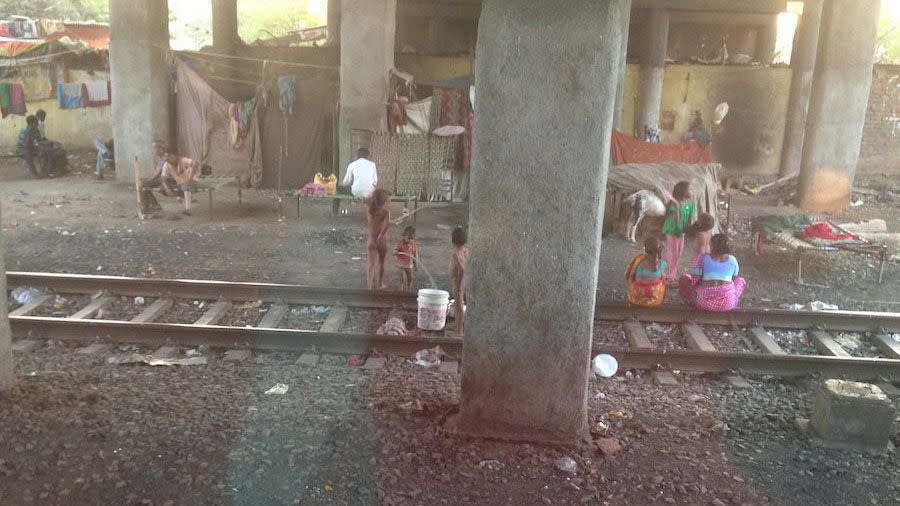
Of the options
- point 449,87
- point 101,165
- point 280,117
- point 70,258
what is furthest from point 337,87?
point 70,258

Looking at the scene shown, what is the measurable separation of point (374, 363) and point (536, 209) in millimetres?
2708

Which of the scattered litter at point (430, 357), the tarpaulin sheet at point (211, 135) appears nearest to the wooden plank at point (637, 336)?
the scattered litter at point (430, 357)

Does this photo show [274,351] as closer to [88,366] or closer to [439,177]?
[88,366]

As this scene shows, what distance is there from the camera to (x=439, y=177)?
1398 centimetres

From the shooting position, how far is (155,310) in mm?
7625

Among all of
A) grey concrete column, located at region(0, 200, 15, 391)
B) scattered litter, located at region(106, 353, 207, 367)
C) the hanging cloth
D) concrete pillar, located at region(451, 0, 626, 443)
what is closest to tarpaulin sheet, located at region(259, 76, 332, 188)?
the hanging cloth

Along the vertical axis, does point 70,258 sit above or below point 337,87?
below

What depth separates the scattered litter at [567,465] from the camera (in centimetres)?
455

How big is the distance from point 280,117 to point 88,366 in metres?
11.5

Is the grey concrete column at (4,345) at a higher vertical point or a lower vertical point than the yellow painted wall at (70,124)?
lower

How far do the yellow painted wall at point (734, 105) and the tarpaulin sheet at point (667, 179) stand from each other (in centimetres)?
807

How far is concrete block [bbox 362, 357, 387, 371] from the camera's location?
21.0 feet

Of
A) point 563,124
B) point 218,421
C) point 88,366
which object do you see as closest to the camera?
point 563,124

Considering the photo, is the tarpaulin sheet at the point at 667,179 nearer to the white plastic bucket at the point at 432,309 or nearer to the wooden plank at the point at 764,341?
the wooden plank at the point at 764,341
